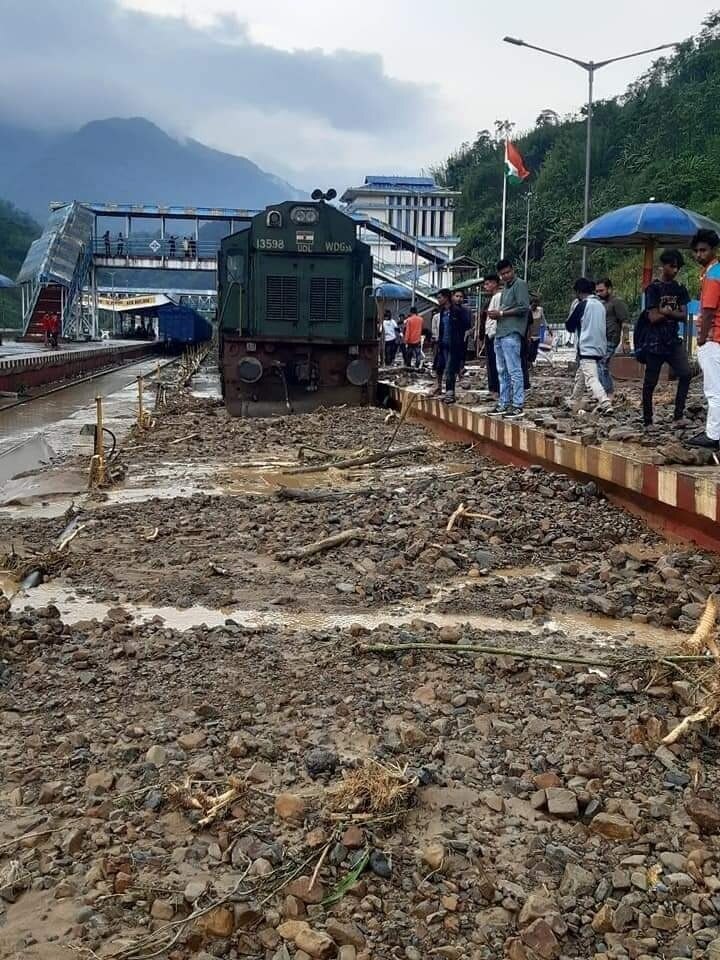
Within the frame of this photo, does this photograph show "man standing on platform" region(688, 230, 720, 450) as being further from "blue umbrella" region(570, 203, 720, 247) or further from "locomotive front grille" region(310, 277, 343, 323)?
"locomotive front grille" region(310, 277, 343, 323)

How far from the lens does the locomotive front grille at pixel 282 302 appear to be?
14.7 m

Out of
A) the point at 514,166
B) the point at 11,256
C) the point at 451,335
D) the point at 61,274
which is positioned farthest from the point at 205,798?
the point at 11,256

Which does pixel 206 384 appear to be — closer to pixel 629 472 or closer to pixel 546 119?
pixel 629 472

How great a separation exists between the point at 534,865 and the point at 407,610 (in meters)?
2.56

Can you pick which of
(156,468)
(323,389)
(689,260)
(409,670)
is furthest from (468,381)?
(689,260)

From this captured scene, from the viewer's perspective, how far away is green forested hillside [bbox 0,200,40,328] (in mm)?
70062

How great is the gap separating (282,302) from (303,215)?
1.36m

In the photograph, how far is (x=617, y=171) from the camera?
5781 cm

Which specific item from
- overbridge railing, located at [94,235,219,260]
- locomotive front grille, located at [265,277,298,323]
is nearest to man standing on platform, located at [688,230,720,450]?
locomotive front grille, located at [265,277,298,323]

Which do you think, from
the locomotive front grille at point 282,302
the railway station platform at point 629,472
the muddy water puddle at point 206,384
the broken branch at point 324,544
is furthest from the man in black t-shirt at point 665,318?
the muddy water puddle at point 206,384

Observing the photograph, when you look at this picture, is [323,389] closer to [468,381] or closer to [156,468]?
A: [468,381]

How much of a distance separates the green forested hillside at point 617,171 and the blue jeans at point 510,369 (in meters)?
24.7

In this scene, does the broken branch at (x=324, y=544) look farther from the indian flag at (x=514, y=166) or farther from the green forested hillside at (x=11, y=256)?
the green forested hillside at (x=11, y=256)

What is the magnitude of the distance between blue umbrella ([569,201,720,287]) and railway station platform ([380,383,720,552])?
4.68 metres
